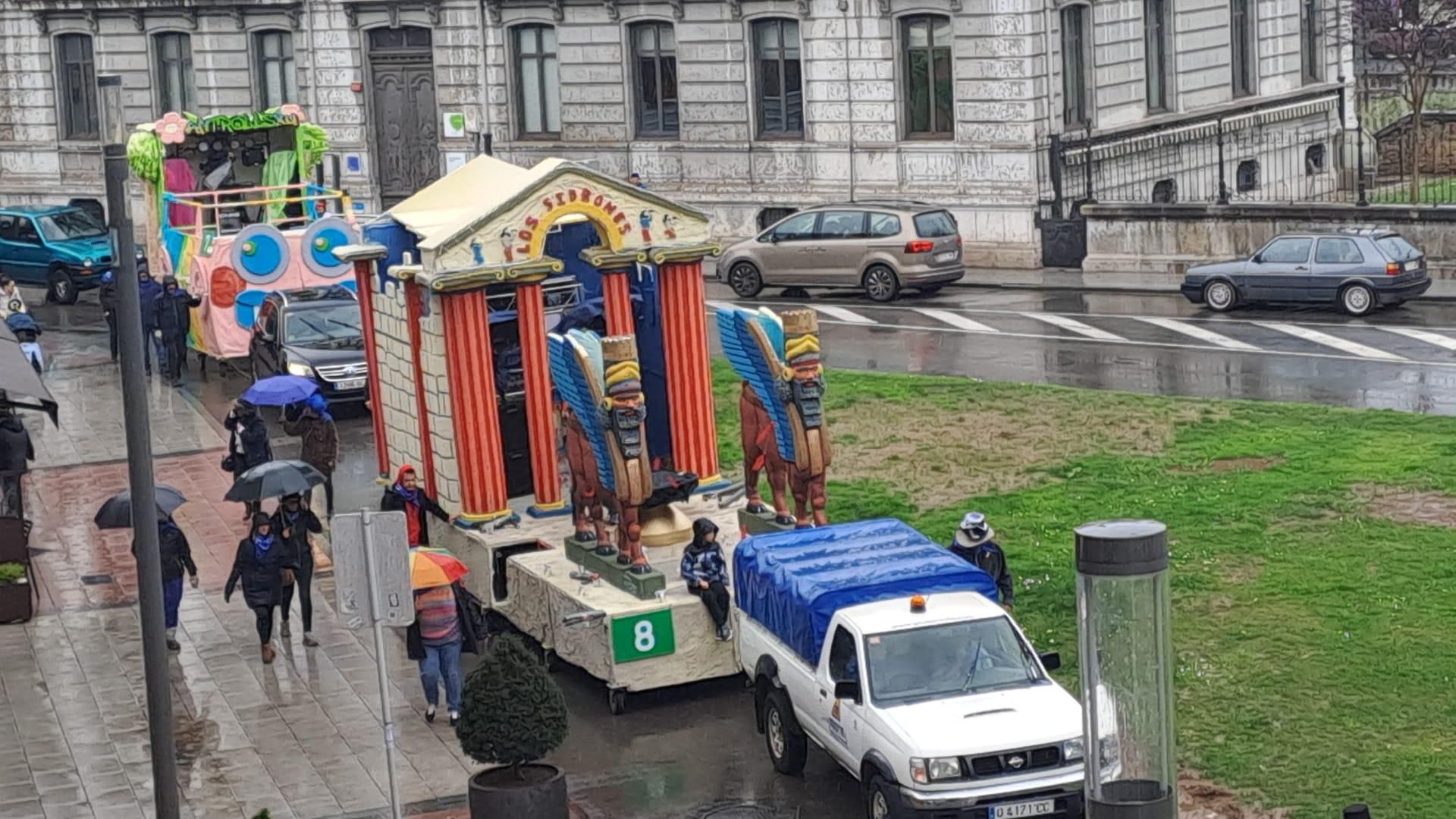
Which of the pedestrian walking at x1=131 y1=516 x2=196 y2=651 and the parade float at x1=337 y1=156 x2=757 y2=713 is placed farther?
the pedestrian walking at x1=131 y1=516 x2=196 y2=651

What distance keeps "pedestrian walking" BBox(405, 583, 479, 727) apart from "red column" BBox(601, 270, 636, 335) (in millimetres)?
3788

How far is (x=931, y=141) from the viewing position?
41.2 meters

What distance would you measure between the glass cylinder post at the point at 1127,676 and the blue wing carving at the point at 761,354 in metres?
10.2

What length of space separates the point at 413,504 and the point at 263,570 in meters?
1.67

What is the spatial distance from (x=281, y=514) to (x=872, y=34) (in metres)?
24.2

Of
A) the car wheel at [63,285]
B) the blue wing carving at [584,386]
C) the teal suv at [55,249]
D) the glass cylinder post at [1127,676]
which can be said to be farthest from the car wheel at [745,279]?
the glass cylinder post at [1127,676]

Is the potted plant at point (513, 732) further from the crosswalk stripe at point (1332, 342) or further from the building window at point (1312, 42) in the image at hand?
the building window at point (1312, 42)

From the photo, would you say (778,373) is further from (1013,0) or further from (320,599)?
(1013,0)

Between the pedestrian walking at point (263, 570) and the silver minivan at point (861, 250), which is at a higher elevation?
the silver minivan at point (861, 250)

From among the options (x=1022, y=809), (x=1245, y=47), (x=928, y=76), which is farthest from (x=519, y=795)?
(x=1245, y=47)

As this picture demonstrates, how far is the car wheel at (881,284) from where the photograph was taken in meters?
37.3

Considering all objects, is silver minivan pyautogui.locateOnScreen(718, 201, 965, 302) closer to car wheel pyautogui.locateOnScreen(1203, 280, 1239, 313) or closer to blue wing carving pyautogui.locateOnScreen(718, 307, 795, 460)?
car wheel pyautogui.locateOnScreen(1203, 280, 1239, 313)

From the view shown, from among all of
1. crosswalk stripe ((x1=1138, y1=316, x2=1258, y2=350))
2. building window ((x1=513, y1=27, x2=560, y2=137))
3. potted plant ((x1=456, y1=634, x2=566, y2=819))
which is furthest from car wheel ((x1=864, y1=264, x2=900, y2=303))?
potted plant ((x1=456, y1=634, x2=566, y2=819))

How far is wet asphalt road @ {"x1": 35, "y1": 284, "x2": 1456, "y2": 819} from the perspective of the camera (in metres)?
15.9
